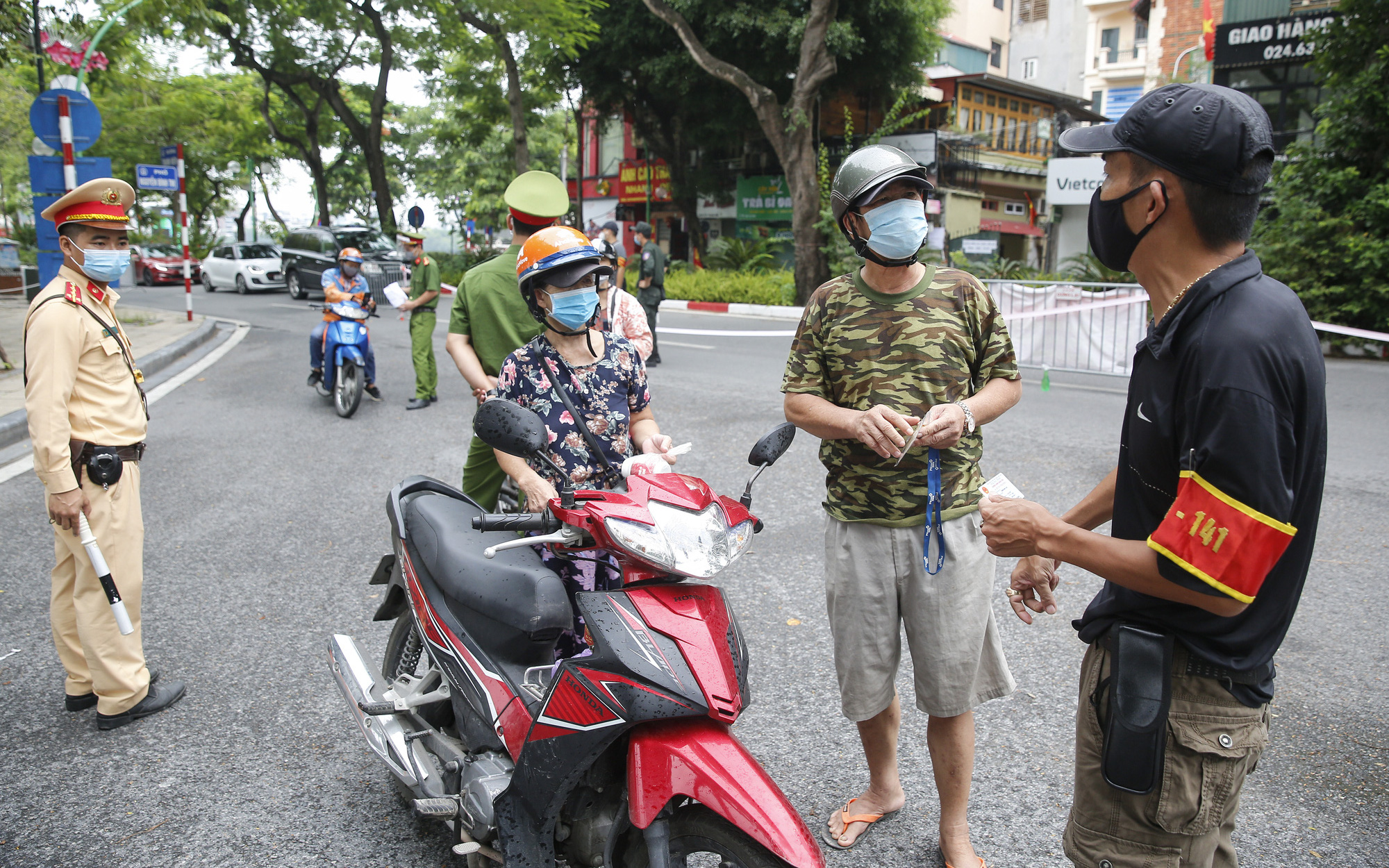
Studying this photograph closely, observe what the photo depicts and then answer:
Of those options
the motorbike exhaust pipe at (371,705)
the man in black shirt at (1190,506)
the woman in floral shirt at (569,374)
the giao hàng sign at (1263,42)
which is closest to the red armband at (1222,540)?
the man in black shirt at (1190,506)

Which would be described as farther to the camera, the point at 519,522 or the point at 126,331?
the point at 126,331

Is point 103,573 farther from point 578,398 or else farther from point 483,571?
point 578,398

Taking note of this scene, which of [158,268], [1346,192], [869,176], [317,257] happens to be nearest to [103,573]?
[869,176]

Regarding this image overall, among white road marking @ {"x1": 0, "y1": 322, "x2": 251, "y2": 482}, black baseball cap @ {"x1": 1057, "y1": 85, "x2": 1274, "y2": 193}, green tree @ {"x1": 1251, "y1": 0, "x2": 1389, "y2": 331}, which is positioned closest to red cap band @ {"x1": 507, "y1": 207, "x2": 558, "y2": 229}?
black baseball cap @ {"x1": 1057, "y1": 85, "x2": 1274, "y2": 193}

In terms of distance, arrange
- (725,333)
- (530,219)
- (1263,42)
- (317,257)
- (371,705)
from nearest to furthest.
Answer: (371,705)
(530,219)
(725,333)
(1263,42)
(317,257)

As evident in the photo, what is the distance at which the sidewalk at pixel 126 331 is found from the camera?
9562 millimetres

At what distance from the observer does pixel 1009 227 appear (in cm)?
3481

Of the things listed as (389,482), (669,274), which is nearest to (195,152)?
(669,274)

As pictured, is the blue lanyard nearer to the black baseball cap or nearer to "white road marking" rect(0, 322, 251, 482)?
the black baseball cap

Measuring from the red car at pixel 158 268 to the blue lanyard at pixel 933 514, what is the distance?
33122 mm

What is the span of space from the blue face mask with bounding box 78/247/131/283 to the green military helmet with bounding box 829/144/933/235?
2.61 meters

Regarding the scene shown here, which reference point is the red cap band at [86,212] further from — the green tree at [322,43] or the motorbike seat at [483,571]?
the green tree at [322,43]

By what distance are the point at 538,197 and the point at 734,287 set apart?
1959cm

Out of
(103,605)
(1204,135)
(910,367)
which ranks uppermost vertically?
(1204,135)
